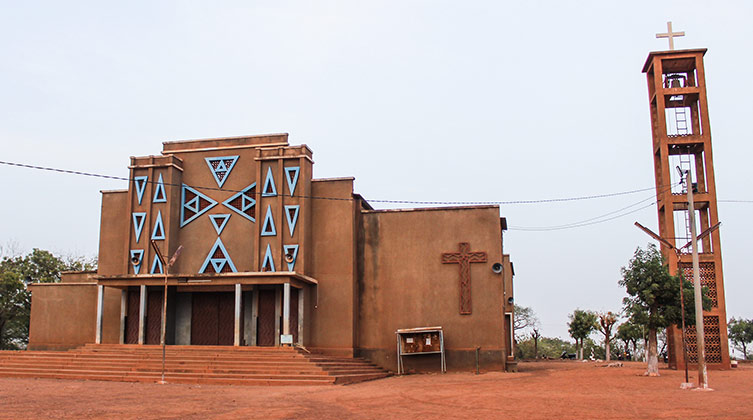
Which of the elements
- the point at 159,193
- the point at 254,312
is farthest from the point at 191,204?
the point at 254,312

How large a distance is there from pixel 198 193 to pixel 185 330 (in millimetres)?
6199

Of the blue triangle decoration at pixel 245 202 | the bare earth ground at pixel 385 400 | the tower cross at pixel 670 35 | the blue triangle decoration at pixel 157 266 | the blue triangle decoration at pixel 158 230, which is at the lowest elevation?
the bare earth ground at pixel 385 400

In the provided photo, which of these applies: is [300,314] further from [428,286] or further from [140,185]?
[140,185]

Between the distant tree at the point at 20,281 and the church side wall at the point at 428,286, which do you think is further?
the distant tree at the point at 20,281

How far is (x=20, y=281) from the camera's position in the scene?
40.8 m

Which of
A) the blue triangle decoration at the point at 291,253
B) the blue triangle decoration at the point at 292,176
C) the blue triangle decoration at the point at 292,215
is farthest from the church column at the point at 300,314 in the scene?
the blue triangle decoration at the point at 292,176

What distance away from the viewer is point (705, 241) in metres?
32.1

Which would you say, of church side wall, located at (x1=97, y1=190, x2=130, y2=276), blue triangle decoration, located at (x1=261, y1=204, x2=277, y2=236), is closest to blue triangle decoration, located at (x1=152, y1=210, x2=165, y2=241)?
church side wall, located at (x1=97, y1=190, x2=130, y2=276)

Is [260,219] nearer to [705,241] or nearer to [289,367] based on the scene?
[289,367]

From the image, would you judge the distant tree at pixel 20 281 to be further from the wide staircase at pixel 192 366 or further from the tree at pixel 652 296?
the tree at pixel 652 296

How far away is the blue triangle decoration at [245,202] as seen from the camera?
30.7m

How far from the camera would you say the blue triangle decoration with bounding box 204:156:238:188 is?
31203mm

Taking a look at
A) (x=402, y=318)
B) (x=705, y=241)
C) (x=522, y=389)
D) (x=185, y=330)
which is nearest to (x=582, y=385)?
(x=522, y=389)

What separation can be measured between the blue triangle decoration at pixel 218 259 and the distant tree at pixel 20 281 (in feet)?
55.5
